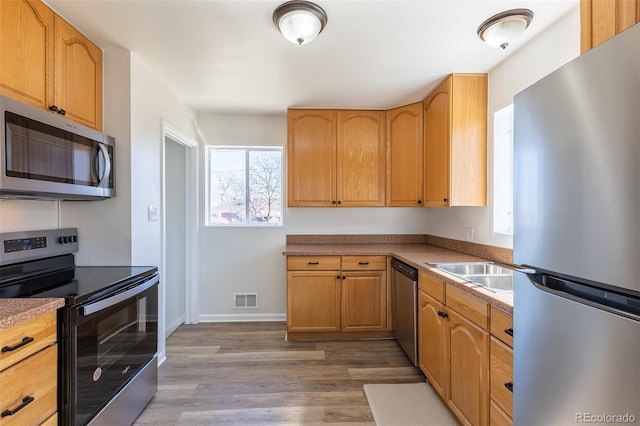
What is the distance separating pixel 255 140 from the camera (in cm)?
343

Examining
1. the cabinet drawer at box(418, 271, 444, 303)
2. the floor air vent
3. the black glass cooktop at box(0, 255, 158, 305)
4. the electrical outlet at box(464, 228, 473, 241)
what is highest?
the electrical outlet at box(464, 228, 473, 241)

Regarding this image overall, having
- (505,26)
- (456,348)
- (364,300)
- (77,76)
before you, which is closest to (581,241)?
(456,348)

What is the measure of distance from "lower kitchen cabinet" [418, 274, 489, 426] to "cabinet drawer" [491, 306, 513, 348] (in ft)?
0.18

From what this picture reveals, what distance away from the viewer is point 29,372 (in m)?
1.13

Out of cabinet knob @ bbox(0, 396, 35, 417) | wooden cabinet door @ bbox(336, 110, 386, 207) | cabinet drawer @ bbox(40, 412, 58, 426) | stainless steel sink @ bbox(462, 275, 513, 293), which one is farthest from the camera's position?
wooden cabinet door @ bbox(336, 110, 386, 207)

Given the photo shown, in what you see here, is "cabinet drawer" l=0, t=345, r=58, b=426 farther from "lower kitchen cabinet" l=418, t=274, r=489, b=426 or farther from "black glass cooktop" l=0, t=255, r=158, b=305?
"lower kitchen cabinet" l=418, t=274, r=489, b=426

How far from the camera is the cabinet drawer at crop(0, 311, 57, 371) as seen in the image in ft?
3.42

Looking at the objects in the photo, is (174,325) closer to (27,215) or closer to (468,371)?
(27,215)

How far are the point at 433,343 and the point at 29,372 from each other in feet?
6.90

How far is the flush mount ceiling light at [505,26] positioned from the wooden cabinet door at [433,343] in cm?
164

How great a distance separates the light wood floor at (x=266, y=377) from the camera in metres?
1.87

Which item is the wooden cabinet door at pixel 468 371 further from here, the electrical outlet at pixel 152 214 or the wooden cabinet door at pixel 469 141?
the electrical outlet at pixel 152 214

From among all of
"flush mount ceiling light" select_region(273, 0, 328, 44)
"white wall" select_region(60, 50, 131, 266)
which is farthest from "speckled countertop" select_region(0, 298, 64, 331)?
"flush mount ceiling light" select_region(273, 0, 328, 44)

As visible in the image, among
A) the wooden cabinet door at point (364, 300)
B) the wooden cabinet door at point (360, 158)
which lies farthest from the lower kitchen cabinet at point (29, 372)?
the wooden cabinet door at point (360, 158)
